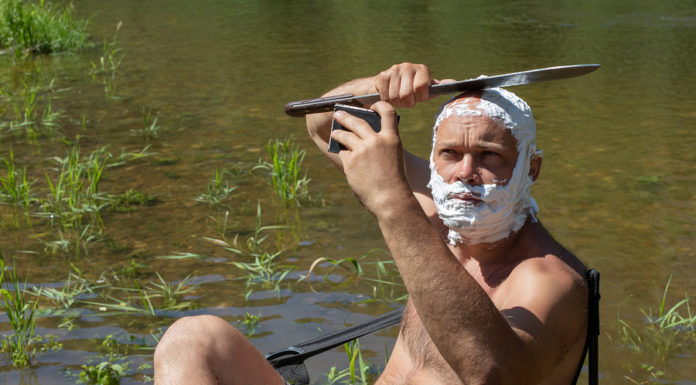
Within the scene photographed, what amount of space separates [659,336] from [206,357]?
2.54 meters

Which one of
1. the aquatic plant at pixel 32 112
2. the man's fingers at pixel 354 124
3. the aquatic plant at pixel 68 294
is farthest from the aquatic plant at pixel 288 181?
the man's fingers at pixel 354 124

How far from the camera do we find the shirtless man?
221 cm

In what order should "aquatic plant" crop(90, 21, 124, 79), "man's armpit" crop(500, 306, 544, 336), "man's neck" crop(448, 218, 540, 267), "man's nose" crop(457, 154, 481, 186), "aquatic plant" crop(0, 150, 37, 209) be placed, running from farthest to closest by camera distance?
1. "aquatic plant" crop(90, 21, 124, 79)
2. "aquatic plant" crop(0, 150, 37, 209)
3. "man's neck" crop(448, 218, 540, 267)
4. "man's nose" crop(457, 154, 481, 186)
5. "man's armpit" crop(500, 306, 544, 336)

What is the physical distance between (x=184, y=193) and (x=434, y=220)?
11.9 feet

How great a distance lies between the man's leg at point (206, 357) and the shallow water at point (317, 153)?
3.82 ft

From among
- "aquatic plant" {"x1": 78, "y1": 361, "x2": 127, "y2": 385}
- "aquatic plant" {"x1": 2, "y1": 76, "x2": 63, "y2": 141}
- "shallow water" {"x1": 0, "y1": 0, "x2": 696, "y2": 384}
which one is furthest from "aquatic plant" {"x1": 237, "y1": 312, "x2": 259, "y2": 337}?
"aquatic plant" {"x1": 2, "y1": 76, "x2": 63, "y2": 141}

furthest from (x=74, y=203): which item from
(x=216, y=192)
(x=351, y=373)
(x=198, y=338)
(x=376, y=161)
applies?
(x=376, y=161)

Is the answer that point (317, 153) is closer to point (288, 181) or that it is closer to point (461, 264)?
point (288, 181)

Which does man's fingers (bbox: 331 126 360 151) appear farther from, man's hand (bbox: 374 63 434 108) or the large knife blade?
man's hand (bbox: 374 63 434 108)

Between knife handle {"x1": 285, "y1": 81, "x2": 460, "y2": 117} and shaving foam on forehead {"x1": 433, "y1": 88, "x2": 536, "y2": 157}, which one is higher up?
knife handle {"x1": 285, "y1": 81, "x2": 460, "y2": 117}

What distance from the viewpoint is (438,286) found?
2195 millimetres

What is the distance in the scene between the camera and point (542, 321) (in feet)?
7.82

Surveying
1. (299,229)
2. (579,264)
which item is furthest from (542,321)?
(299,229)

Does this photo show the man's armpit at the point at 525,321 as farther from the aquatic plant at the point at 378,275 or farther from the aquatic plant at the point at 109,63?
the aquatic plant at the point at 109,63
